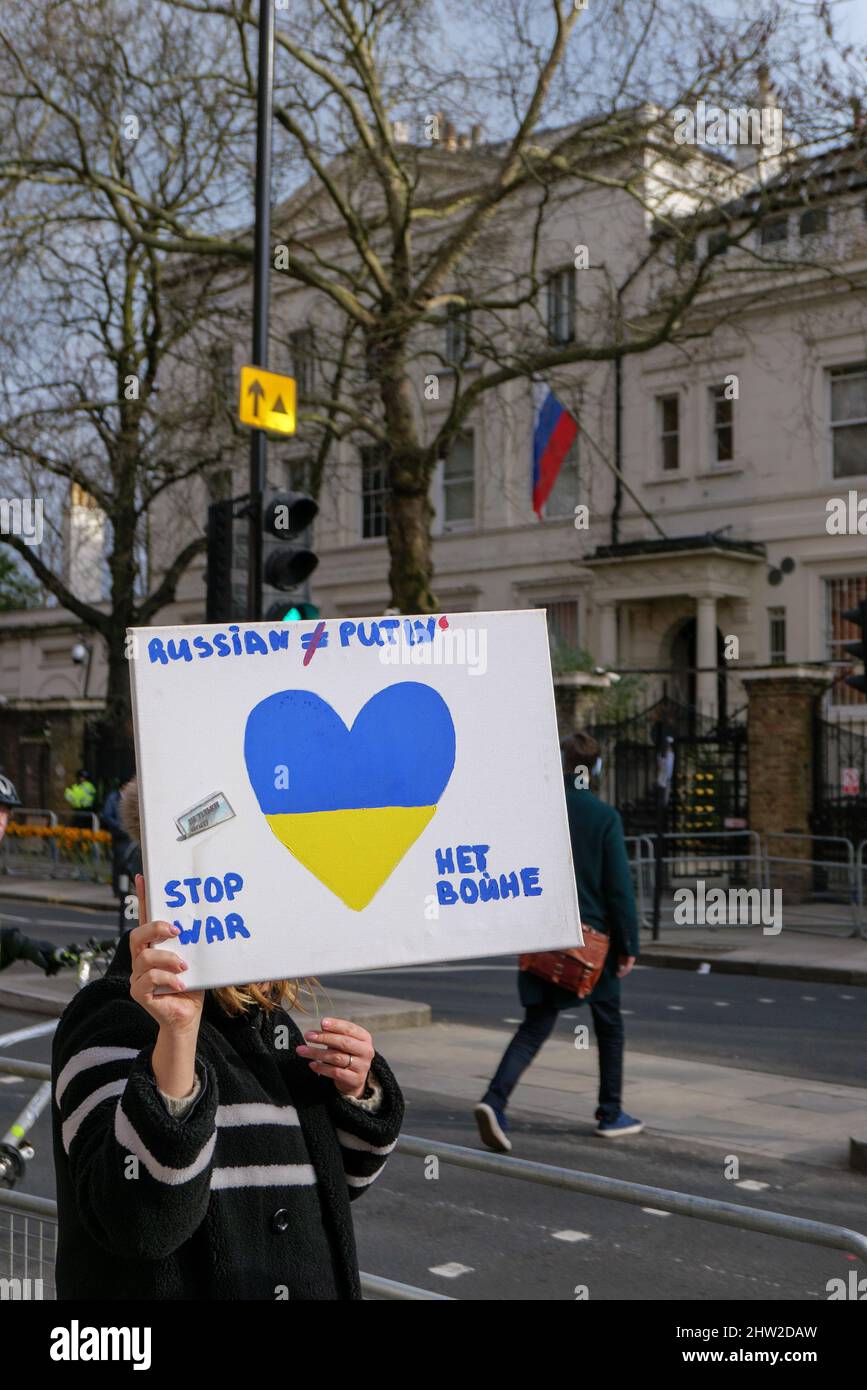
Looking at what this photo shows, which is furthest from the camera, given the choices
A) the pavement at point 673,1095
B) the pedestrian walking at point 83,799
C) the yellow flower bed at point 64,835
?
the pedestrian walking at point 83,799

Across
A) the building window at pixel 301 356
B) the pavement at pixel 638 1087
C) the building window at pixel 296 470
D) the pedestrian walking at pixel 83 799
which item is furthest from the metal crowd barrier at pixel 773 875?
the building window at pixel 296 470

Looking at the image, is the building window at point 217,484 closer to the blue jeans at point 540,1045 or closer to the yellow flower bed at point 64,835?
the yellow flower bed at point 64,835

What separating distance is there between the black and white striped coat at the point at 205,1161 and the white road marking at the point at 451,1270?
10.9ft

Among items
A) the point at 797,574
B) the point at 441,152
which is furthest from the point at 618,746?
the point at 441,152

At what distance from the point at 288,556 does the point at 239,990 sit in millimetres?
7321

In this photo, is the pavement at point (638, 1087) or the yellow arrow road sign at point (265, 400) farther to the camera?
the yellow arrow road sign at point (265, 400)

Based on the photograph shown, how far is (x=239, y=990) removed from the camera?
2.38m

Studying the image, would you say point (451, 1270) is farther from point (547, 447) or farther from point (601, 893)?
point (547, 447)

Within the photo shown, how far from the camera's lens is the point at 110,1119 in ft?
7.20

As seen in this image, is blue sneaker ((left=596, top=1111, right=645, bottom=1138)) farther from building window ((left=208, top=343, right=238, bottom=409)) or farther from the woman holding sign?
building window ((left=208, top=343, right=238, bottom=409))

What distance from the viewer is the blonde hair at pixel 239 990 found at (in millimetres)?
2369

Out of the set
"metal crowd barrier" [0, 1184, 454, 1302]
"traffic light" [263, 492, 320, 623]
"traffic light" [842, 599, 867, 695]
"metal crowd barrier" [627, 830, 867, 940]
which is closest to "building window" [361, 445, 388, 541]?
"metal crowd barrier" [627, 830, 867, 940]

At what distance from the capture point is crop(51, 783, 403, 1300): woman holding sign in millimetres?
2109
